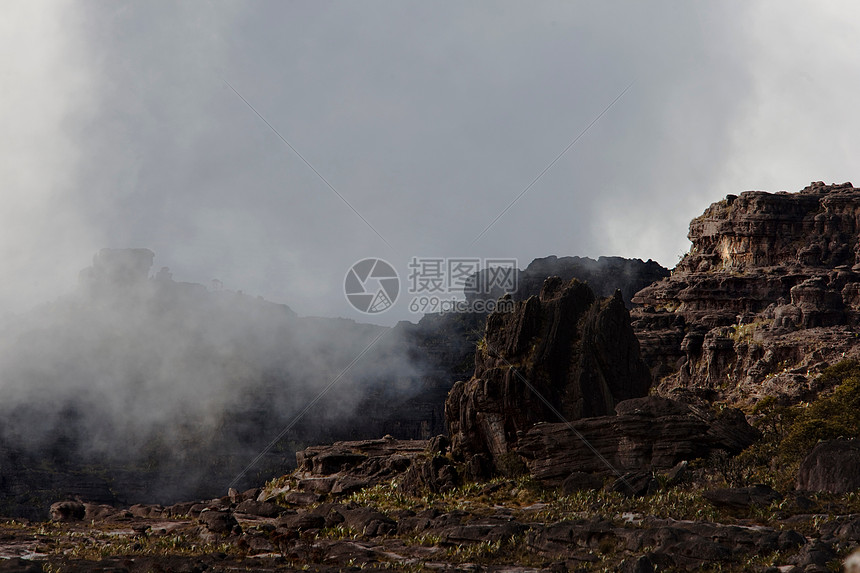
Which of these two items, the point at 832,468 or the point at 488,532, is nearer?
the point at 832,468

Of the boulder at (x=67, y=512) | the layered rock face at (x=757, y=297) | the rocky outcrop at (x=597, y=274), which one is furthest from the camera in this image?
the rocky outcrop at (x=597, y=274)

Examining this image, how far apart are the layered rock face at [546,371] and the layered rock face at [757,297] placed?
15.9m

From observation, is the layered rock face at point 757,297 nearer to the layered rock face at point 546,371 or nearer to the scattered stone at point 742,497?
the layered rock face at point 546,371

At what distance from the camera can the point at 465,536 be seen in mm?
37656

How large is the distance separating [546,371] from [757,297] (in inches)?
1805

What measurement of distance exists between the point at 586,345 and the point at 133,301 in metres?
120

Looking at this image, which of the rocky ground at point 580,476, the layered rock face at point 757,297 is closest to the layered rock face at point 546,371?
the rocky ground at point 580,476

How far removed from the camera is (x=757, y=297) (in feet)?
301

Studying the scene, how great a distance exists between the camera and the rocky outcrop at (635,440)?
4753cm

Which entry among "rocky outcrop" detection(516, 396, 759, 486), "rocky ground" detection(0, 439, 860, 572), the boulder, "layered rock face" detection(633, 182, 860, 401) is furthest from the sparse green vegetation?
the boulder

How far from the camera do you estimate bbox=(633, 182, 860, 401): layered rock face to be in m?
76.4

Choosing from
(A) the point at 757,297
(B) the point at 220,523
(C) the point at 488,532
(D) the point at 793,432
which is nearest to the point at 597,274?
(A) the point at 757,297

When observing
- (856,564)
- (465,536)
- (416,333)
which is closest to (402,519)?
(465,536)

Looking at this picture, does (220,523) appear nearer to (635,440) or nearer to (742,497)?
(635,440)
